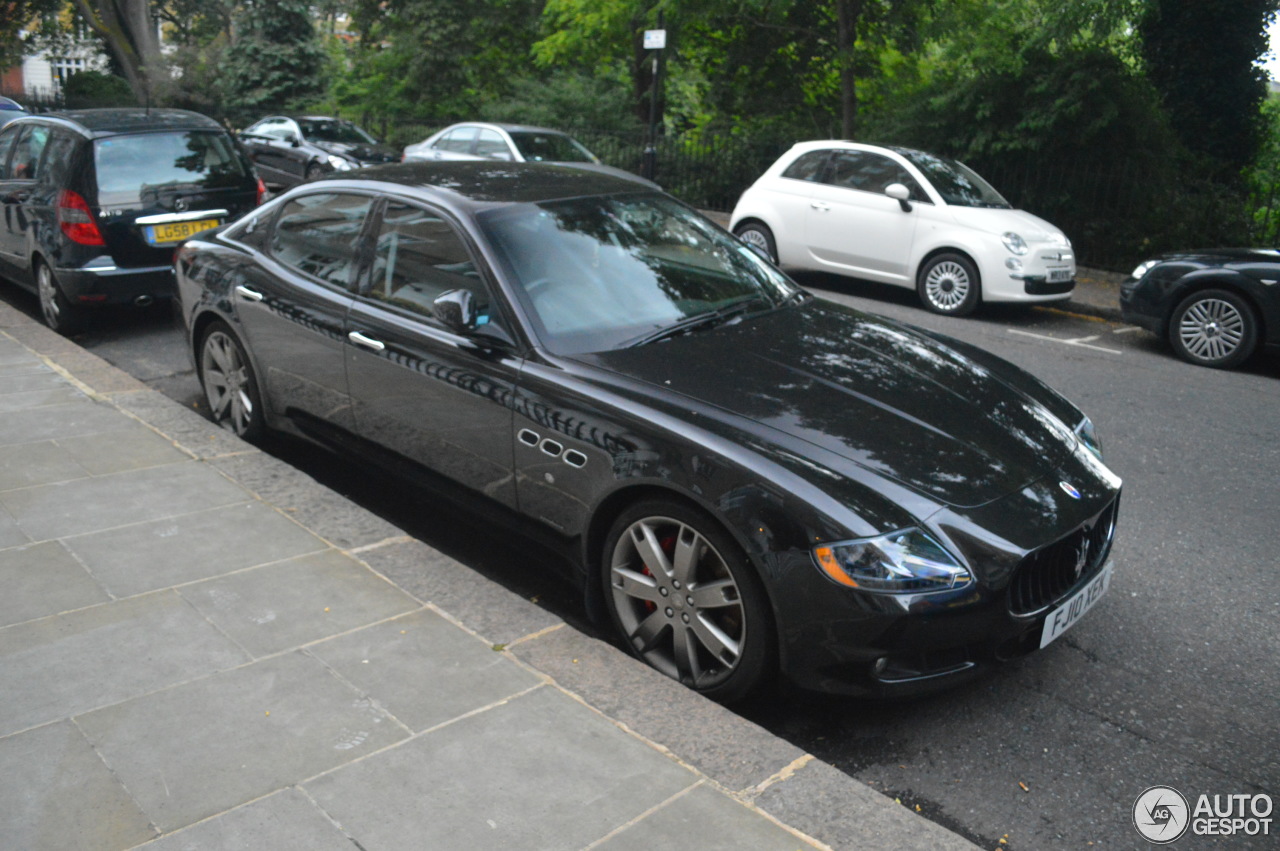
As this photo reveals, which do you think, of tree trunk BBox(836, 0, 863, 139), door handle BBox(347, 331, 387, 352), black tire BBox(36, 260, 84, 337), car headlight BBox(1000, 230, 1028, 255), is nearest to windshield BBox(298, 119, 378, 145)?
tree trunk BBox(836, 0, 863, 139)

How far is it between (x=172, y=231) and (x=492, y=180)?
459 centimetres

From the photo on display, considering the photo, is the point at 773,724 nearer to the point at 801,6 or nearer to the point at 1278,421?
the point at 1278,421

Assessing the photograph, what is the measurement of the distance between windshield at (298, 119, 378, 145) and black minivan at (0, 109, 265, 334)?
12032mm

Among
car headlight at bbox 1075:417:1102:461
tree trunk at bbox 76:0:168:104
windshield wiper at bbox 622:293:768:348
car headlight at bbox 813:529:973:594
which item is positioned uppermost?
tree trunk at bbox 76:0:168:104

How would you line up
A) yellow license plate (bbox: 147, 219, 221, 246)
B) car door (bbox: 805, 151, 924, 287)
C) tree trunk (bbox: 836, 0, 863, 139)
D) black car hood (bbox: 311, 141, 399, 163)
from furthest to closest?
black car hood (bbox: 311, 141, 399, 163), tree trunk (bbox: 836, 0, 863, 139), car door (bbox: 805, 151, 924, 287), yellow license plate (bbox: 147, 219, 221, 246)

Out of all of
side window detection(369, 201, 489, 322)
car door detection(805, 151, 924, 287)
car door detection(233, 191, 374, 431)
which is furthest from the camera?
car door detection(805, 151, 924, 287)

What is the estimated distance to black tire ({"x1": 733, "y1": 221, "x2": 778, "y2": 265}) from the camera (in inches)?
486

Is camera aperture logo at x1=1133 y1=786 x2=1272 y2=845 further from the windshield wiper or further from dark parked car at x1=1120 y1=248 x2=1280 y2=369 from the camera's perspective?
dark parked car at x1=1120 y1=248 x2=1280 y2=369

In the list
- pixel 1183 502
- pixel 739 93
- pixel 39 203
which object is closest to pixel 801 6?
pixel 739 93

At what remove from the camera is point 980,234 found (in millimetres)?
10719

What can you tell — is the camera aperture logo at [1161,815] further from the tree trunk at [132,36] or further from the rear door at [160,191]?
the tree trunk at [132,36]

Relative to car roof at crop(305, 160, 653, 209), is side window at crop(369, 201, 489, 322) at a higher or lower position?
lower

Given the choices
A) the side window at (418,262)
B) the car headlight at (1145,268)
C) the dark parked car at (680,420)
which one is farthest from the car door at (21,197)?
the car headlight at (1145,268)

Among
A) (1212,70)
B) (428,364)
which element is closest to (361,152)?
(1212,70)
